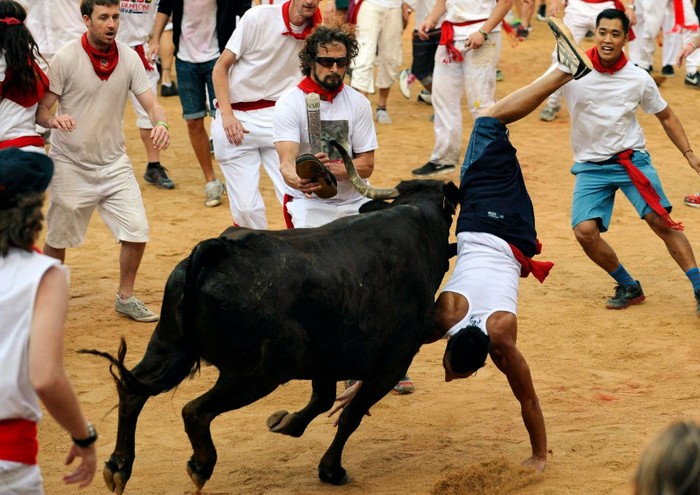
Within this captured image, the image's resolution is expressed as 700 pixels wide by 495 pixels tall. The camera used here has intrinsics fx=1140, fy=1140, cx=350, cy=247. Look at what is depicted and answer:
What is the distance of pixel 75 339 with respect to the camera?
26.9 feet

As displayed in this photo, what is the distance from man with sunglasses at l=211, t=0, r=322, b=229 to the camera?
8289 millimetres

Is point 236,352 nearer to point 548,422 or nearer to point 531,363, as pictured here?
point 548,422

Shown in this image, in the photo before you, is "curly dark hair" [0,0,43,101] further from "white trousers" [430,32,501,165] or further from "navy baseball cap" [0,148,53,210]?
"white trousers" [430,32,501,165]

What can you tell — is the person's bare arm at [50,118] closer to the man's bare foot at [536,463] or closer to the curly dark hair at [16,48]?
the curly dark hair at [16,48]

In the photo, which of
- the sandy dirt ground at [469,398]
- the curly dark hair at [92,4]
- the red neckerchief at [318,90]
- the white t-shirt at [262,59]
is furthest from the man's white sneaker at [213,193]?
the red neckerchief at [318,90]

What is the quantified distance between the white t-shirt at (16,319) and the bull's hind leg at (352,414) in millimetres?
2271

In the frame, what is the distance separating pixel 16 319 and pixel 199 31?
783 centimetres

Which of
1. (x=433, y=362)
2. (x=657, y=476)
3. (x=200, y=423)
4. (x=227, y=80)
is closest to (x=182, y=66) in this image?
(x=227, y=80)

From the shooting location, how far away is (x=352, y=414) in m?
5.84

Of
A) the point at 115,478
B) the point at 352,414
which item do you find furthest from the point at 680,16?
the point at 115,478

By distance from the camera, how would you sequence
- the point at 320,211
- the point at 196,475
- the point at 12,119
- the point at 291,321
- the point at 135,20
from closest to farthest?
the point at 291,321, the point at 196,475, the point at 320,211, the point at 12,119, the point at 135,20

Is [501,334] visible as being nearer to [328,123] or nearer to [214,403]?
[214,403]

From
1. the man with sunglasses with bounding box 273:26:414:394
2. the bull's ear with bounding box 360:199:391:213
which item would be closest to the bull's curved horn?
the bull's ear with bounding box 360:199:391:213

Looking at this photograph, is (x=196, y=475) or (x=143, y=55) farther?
(x=143, y=55)
